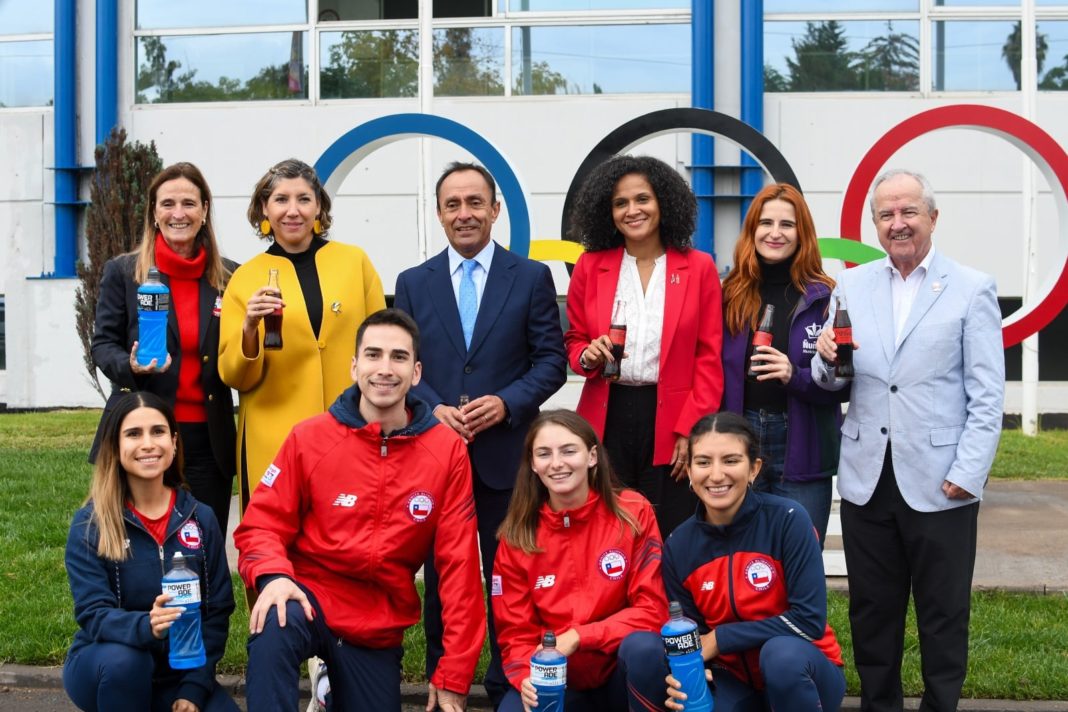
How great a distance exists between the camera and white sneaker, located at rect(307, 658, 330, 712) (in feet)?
14.1

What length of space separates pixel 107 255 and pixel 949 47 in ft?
36.8

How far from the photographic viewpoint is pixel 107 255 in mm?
13781

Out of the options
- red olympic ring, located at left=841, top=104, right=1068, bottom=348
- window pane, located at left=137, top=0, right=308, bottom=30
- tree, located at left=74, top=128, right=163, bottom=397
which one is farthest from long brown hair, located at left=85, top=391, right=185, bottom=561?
window pane, located at left=137, top=0, right=308, bottom=30

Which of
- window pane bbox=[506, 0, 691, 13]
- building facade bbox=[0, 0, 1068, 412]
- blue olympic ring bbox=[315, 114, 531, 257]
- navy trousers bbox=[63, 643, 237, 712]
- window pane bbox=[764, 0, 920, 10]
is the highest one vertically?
window pane bbox=[506, 0, 691, 13]

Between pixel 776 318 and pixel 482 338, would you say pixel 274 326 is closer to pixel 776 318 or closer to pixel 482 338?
pixel 482 338

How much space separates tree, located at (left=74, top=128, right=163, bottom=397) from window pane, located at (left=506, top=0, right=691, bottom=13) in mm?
5356

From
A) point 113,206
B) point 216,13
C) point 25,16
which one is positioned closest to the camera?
point 113,206

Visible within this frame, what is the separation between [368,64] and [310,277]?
11235 mm

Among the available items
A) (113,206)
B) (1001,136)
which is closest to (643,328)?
(1001,136)

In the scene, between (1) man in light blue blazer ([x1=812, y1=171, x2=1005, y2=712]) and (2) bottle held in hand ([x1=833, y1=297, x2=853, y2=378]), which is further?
(2) bottle held in hand ([x1=833, y1=297, x2=853, y2=378])

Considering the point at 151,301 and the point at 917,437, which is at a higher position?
the point at 151,301

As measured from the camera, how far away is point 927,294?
4371mm

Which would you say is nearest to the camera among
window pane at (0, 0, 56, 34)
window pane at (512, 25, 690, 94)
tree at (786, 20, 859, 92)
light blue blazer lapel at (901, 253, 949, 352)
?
light blue blazer lapel at (901, 253, 949, 352)

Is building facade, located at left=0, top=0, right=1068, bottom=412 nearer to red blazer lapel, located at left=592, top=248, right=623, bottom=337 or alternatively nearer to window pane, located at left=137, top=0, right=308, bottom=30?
window pane, located at left=137, top=0, right=308, bottom=30
